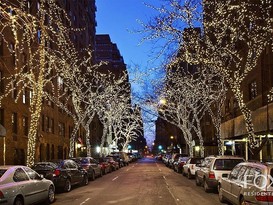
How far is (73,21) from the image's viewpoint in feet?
227

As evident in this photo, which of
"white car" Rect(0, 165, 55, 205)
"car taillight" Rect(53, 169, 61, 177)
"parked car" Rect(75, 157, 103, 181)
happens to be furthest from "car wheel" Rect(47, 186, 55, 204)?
"parked car" Rect(75, 157, 103, 181)

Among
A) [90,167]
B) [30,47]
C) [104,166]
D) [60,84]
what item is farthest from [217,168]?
[60,84]

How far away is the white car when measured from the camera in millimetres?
12648

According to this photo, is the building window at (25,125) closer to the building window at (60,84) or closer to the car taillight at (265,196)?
the building window at (60,84)

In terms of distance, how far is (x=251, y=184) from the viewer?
37.0 ft

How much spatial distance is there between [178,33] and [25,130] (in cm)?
2351

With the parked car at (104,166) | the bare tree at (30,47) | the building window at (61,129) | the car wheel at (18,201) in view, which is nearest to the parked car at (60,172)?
the bare tree at (30,47)

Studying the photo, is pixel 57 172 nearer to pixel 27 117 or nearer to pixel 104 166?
pixel 104 166

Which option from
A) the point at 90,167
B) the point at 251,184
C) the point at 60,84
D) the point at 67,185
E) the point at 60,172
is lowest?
the point at 67,185

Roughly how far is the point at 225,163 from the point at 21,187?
30.4 ft

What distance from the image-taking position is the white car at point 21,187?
1265cm

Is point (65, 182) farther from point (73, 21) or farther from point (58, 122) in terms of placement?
point (73, 21)

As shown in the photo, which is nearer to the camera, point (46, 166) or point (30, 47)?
point (46, 166)

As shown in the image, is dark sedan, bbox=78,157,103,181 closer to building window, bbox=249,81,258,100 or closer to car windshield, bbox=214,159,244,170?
car windshield, bbox=214,159,244,170
